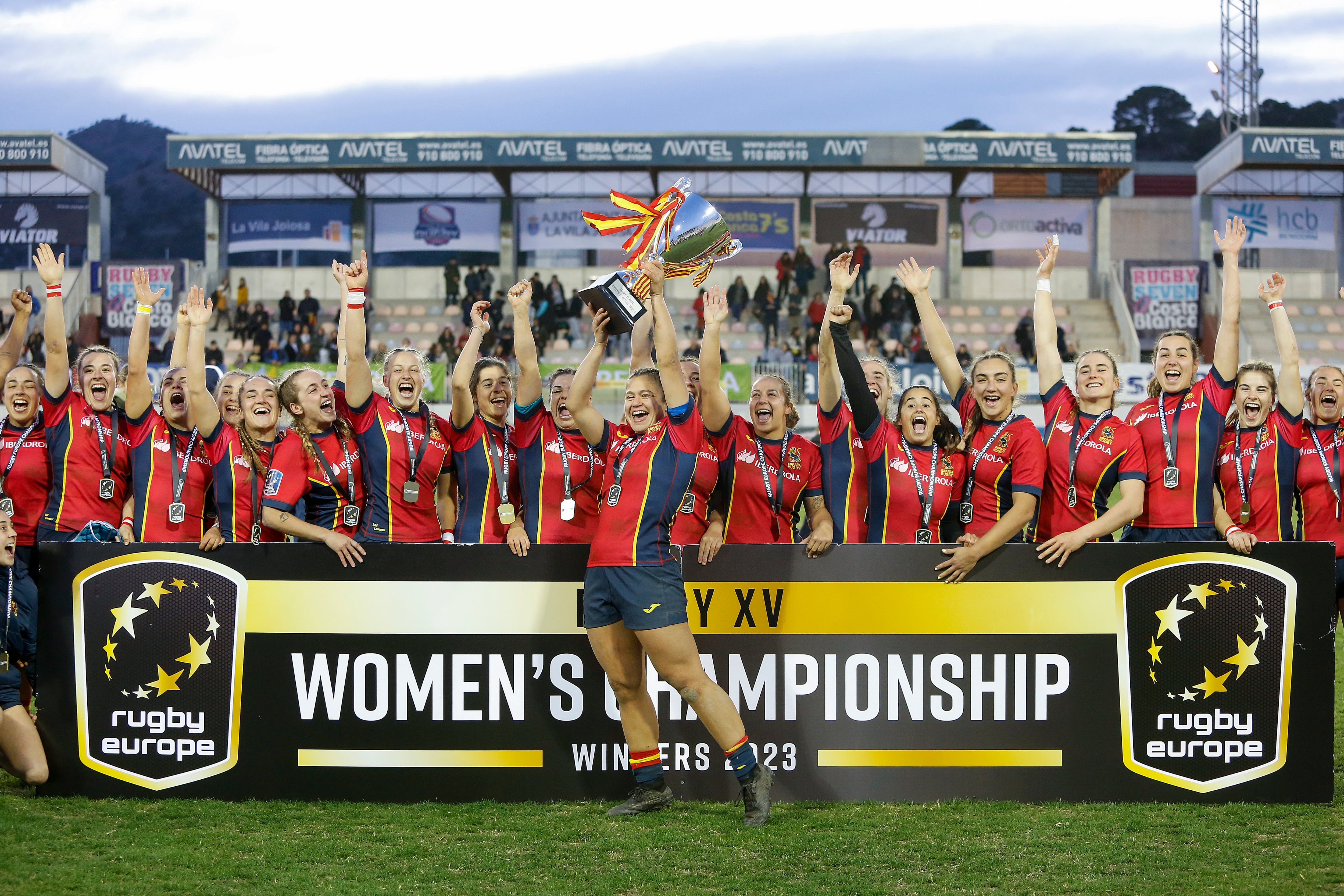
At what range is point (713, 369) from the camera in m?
5.75

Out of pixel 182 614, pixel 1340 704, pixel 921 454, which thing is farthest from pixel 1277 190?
pixel 182 614

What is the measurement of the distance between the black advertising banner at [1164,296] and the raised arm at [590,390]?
2848 centimetres

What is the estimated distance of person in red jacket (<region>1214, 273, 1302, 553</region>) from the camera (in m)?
6.70

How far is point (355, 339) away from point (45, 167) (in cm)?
3335

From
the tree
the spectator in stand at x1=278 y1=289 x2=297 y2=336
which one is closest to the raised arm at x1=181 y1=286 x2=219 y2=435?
the spectator in stand at x1=278 y1=289 x2=297 y2=336

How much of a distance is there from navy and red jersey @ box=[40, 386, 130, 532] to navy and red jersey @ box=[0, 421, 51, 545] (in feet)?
0.13

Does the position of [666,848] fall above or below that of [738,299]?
below

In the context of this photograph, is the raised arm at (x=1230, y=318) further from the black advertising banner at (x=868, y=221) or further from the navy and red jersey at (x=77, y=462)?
the black advertising banner at (x=868, y=221)

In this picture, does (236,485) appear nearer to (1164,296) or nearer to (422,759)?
(422,759)

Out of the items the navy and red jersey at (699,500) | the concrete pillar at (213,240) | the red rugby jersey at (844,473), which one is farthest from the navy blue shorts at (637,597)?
the concrete pillar at (213,240)

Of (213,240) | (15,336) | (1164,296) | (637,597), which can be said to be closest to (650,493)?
(637,597)

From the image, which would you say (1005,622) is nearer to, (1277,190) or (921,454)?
(921,454)

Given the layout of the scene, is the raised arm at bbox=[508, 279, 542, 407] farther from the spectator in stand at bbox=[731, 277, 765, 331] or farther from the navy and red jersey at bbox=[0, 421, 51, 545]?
the spectator in stand at bbox=[731, 277, 765, 331]

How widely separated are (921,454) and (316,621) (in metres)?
3.15
